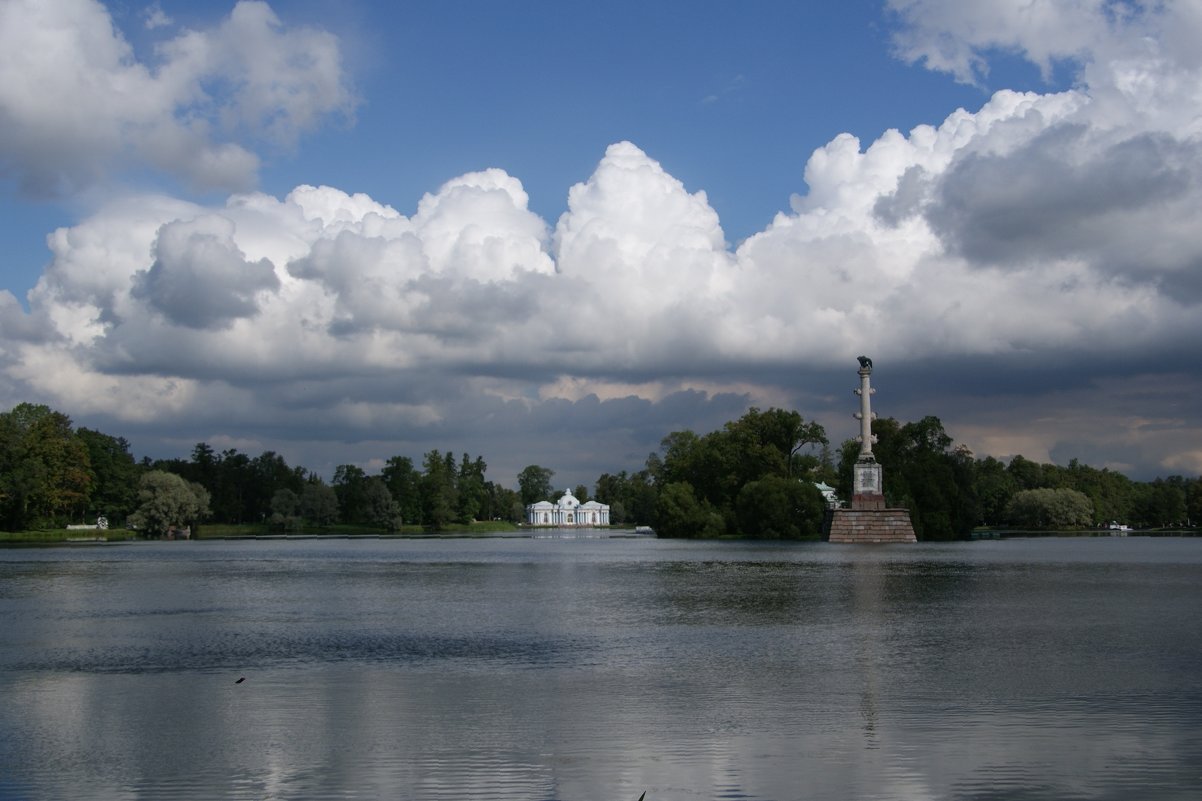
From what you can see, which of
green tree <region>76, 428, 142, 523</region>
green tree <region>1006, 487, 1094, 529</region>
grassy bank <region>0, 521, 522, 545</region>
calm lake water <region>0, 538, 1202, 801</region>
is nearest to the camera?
calm lake water <region>0, 538, 1202, 801</region>

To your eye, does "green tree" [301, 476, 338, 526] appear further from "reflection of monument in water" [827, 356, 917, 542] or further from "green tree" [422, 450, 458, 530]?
"reflection of monument in water" [827, 356, 917, 542]

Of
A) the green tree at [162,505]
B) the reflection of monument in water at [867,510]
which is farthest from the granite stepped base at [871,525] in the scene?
the green tree at [162,505]

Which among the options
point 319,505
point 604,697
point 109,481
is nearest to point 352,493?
point 319,505

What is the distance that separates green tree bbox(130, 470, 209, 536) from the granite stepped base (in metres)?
69.1

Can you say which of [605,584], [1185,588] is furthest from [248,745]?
[1185,588]

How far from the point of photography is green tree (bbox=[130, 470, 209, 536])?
392 ft

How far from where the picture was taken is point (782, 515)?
116m

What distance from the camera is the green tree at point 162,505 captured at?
119438mm

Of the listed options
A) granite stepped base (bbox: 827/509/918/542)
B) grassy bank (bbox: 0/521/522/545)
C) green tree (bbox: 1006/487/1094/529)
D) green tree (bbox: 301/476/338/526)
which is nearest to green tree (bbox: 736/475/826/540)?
granite stepped base (bbox: 827/509/918/542)

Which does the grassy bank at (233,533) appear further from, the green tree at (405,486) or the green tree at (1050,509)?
the green tree at (1050,509)

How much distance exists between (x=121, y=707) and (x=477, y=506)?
179 m

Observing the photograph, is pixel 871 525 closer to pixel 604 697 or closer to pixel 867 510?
pixel 867 510

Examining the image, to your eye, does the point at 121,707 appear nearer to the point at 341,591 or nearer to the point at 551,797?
the point at 551,797

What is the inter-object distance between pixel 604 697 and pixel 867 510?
82.9 metres
